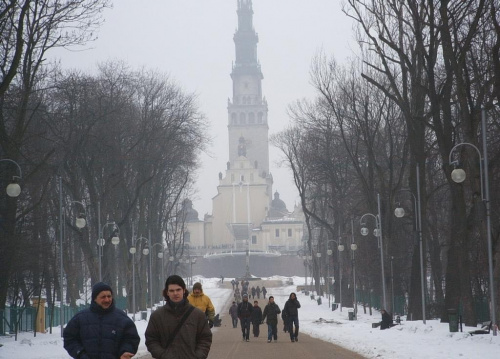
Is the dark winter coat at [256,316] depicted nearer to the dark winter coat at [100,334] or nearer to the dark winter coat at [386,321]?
the dark winter coat at [386,321]

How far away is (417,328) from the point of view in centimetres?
3109

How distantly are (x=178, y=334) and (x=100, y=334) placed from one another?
82 cm

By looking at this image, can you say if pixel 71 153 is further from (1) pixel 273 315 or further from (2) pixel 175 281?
(2) pixel 175 281

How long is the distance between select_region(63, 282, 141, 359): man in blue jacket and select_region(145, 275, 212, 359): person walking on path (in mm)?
458

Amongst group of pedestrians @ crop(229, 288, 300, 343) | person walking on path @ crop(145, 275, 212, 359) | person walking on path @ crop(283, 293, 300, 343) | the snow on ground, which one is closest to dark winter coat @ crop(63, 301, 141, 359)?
person walking on path @ crop(145, 275, 212, 359)

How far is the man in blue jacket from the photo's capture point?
30.7 ft

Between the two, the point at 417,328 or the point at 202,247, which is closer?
the point at 417,328

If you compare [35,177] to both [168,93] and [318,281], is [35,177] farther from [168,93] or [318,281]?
[318,281]

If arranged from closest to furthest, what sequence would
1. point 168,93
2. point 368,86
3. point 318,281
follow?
point 368,86
point 168,93
point 318,281

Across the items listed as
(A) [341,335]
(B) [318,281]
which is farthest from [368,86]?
(B) [318,281]

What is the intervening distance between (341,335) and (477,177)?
341 inches

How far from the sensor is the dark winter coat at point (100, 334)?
9383 millimetres

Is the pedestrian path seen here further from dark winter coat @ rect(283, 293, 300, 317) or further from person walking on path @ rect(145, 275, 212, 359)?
person walking on path @ rect(145, 275, 212, 359)

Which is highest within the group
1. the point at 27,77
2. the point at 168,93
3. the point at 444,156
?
the point at 168,93
